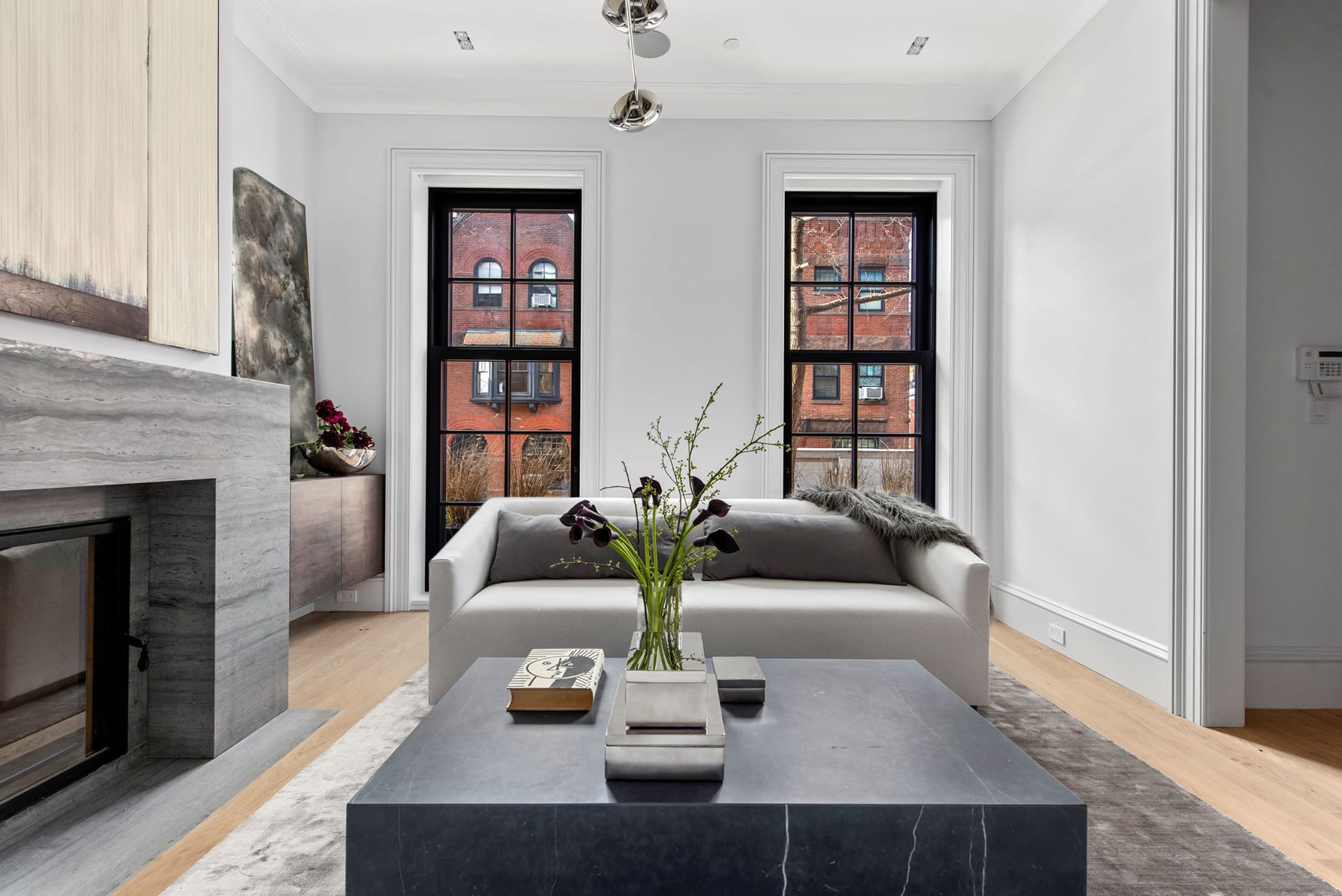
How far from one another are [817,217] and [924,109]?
2.65 feet

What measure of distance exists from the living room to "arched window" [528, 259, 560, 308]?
2cm

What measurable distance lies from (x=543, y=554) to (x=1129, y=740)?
2.13 metres

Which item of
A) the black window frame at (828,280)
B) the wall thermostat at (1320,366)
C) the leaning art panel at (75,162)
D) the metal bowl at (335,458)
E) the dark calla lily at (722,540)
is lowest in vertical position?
the dark calla lily at (722,540)

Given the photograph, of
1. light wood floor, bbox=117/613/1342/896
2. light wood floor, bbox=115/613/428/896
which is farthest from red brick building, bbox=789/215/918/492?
light wood floor, bbox=115/613/428/896

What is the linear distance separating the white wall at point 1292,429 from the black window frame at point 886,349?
1.76 m

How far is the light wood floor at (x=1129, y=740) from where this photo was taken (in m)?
1.69

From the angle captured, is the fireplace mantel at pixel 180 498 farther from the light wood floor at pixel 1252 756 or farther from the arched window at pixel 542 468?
the light wood floor at pixel 1252 756

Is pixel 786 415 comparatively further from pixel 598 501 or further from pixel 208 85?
pixel 208 85

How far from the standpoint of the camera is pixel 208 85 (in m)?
2.29

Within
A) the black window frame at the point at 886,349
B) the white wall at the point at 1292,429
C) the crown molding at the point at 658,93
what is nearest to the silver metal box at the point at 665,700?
the white wall at the point at 1292,429

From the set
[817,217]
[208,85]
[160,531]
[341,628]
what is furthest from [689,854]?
[817,217]

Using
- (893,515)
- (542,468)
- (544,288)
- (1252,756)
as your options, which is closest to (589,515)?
(893,515)

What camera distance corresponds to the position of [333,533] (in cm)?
349

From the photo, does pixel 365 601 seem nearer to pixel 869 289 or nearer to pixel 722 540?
pixel 722 540
